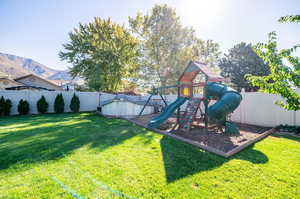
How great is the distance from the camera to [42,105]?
10.8 meters

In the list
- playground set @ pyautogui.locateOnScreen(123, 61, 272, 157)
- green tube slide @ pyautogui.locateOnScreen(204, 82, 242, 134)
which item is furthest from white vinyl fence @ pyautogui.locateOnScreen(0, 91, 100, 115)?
green tube slide @ pyautogui.locateOnScreen(204, 82, 242, 134)

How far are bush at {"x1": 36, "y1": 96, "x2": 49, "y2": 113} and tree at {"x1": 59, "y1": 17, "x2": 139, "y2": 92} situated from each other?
516 centimetres

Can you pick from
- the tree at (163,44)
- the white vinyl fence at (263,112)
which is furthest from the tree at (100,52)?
the white vinyl fence at (263,112)

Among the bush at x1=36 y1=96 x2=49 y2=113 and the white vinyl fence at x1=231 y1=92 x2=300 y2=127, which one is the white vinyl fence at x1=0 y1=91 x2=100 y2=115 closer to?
the bush at x1=36 y1=96 x2=49 y2=113

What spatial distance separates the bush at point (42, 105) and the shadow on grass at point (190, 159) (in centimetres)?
1153

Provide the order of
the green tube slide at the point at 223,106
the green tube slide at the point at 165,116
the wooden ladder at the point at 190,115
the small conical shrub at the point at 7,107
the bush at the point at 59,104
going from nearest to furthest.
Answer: the green tube slide at the point at 223,106 → the wooden ladder at the point at 190,115 → the green tube slide at the point at 165,116 → the small conical shrub at the point at 7,107 → the bush at the point at 59,104

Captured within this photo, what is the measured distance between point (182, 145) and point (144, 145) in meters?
1.15

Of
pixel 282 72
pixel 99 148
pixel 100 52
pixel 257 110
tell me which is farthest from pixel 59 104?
pixel 257 110

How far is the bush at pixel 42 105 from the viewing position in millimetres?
10758

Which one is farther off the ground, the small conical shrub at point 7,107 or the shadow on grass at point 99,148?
the small conical shrub at point 7,107

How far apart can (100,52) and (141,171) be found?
15.0m

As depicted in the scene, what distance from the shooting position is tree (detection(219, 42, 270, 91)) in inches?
645

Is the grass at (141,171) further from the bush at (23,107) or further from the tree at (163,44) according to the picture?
the tree at (163,44)

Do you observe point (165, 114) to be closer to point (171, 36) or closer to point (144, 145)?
point (144, 145)
